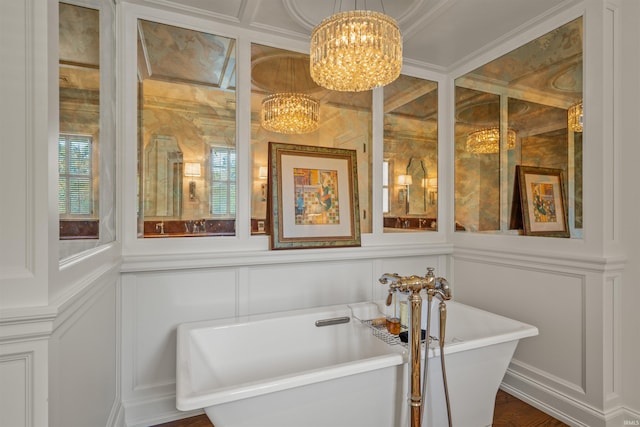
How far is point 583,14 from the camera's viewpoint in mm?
1953

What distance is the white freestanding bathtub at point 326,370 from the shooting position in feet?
4.38

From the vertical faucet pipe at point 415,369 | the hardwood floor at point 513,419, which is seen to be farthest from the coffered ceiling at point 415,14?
the hardwood floor at point 513,419

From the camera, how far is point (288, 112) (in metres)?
2.34

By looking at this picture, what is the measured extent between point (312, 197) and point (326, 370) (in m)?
1.30

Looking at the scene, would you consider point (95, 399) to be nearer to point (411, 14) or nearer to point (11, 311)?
point (11, 311)

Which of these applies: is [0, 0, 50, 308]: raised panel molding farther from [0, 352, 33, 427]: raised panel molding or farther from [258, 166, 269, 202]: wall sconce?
[258, 166, 269, 202]: wall sconce

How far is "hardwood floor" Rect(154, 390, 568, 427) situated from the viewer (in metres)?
1.99

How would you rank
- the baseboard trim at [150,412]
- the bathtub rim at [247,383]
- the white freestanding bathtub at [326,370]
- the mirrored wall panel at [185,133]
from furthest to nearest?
the mirrored wall panel at [185,133] < the baseboard trim at [150,412] < the white freestanding bathtub at [326,370] < the bathtub rim at [247,383]

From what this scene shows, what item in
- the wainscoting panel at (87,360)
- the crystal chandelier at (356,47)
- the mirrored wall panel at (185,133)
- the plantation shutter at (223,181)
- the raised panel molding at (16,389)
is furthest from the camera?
the plantation shutter at (223,181)

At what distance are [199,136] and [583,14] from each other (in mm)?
2415

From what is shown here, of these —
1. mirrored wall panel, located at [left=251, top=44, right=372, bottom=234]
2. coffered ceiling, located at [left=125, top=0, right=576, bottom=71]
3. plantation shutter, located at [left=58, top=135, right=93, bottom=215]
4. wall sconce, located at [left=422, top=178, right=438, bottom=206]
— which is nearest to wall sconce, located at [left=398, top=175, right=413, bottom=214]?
wall sconce, located at [left=422, top=178, right=438, bottom=206]

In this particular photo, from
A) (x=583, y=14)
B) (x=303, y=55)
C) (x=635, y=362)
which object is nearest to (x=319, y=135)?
(x=303, y=55)

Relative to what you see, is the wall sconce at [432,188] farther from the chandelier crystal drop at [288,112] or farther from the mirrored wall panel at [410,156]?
the chandelier crystal drop at [288,112]

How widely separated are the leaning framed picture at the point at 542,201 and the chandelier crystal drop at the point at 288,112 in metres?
1.52
